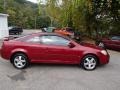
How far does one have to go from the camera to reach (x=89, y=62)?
28.9 feet

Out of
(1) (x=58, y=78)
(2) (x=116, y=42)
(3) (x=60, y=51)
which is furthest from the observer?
(2) (x=116, y=42)

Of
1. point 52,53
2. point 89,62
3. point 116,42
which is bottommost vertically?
point 89,62

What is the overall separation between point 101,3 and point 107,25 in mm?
2590

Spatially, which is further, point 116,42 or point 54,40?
point 116,42

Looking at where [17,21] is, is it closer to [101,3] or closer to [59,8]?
[59,8]

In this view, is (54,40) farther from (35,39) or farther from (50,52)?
(35,39)

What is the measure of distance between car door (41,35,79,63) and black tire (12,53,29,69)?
823 mm

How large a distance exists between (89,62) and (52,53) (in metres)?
1.43

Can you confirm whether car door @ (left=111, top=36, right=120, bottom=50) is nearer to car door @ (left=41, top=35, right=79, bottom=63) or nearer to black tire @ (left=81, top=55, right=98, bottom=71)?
black tire @ (left=81, top=55, right=98, bottom=71)

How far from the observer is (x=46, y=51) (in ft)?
28.8

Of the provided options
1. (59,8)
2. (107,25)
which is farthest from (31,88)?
(59,8)

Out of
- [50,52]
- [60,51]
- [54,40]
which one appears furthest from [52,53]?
[54,40]

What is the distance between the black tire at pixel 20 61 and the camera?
8758mm

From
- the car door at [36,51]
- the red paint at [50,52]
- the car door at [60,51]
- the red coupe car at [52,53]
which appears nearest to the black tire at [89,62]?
the red coupe car at [52,53]
